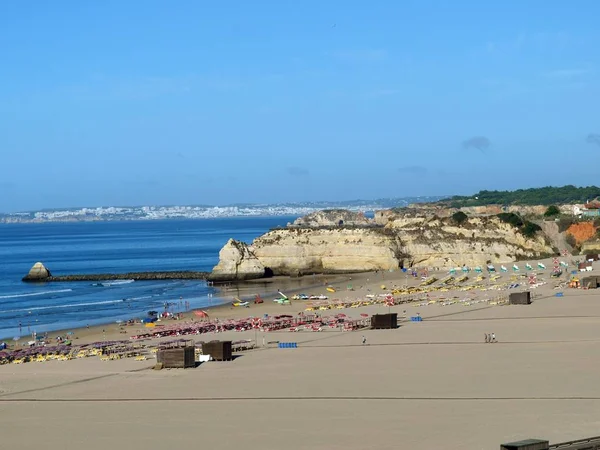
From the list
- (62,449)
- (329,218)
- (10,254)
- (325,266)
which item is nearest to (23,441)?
(62,449)

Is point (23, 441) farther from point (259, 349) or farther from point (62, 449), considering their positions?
point (259, 349)

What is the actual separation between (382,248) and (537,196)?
101 meters

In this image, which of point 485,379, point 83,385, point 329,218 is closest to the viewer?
point 485,379

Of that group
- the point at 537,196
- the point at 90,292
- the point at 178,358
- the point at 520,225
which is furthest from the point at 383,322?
the point at 537,196

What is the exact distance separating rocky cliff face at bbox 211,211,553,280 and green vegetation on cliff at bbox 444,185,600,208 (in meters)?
82.1

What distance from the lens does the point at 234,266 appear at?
2881 inches

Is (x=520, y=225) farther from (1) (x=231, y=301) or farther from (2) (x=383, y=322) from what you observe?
(2) (x=383, y=322)

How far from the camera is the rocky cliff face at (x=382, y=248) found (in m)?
73.0

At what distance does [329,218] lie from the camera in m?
146

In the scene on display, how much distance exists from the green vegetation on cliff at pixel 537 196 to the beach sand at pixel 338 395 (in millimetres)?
128168

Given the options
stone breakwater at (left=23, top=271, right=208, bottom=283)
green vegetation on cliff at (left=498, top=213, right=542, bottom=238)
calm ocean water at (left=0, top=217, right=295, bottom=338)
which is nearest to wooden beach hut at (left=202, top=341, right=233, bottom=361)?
calm ocean water at (left=0, top=217, right=295, bottom=338)

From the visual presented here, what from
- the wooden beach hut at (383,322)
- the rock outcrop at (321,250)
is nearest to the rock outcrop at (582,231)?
the rock outcrop at (321,250)

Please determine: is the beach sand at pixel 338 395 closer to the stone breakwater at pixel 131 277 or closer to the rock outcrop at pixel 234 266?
the rock outcrop at pixel 234 266

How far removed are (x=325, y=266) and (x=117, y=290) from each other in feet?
59.9
